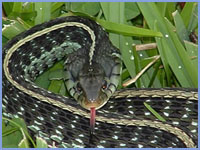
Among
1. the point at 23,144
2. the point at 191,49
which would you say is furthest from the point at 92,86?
the point at 191,49

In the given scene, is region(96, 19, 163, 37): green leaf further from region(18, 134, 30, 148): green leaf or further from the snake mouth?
region(18, 134, 30, 148): green leaf

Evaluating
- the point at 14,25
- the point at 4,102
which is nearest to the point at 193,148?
the point at 4,102

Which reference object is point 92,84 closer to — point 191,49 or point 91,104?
point 91,104

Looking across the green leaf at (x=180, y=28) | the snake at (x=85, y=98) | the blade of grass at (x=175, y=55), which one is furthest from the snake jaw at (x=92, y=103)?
the green leaf at (x=180, y=28)

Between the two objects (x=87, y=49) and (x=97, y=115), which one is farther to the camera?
(x=87, y=49)

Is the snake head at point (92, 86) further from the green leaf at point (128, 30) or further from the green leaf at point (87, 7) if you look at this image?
the green leaf at point (87, 7)

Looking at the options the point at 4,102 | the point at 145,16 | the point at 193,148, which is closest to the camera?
the point at 193,148

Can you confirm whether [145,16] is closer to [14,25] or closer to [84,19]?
[84,19]

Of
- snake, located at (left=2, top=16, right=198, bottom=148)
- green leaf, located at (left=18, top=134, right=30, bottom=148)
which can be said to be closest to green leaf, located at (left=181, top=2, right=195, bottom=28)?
snake, located at (left=2, top=16, right=198, bottom=148)
